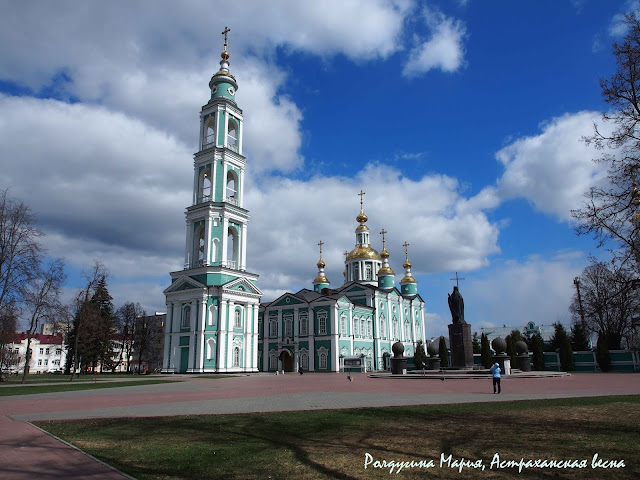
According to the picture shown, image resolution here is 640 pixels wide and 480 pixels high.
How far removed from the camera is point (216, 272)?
4531 centimetres

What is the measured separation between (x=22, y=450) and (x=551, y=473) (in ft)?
26.2

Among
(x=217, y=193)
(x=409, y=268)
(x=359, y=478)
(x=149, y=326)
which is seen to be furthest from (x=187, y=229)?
(x=359, y=478)

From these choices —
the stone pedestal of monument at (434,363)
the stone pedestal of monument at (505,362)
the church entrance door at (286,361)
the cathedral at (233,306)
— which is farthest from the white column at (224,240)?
the stone pedestal of monument at (505,362)

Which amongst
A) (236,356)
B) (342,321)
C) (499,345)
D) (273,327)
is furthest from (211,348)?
(499,345)

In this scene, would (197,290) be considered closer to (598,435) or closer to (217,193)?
(217,193)

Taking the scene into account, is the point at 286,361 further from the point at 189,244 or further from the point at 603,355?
the point at 603,355

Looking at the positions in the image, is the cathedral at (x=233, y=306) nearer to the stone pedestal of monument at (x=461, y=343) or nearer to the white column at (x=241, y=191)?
the white column at (x=241, y=191)

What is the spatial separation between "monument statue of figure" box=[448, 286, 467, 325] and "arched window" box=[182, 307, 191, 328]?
2470 cm

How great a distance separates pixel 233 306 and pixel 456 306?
2198 cm

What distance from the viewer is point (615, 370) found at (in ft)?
131

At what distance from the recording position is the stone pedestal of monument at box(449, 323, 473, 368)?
1308 inches

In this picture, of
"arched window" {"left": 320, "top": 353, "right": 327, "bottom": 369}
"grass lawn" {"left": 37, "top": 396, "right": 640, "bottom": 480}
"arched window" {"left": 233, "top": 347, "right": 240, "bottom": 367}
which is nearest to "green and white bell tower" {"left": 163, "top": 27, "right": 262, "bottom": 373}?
"arched window" {"left": 233, "top": 347, "right": 240, "bottom": 367}

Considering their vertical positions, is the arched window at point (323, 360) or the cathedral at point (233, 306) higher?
the cathedral at point (233, 306)

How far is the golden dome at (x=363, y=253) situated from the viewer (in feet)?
231
